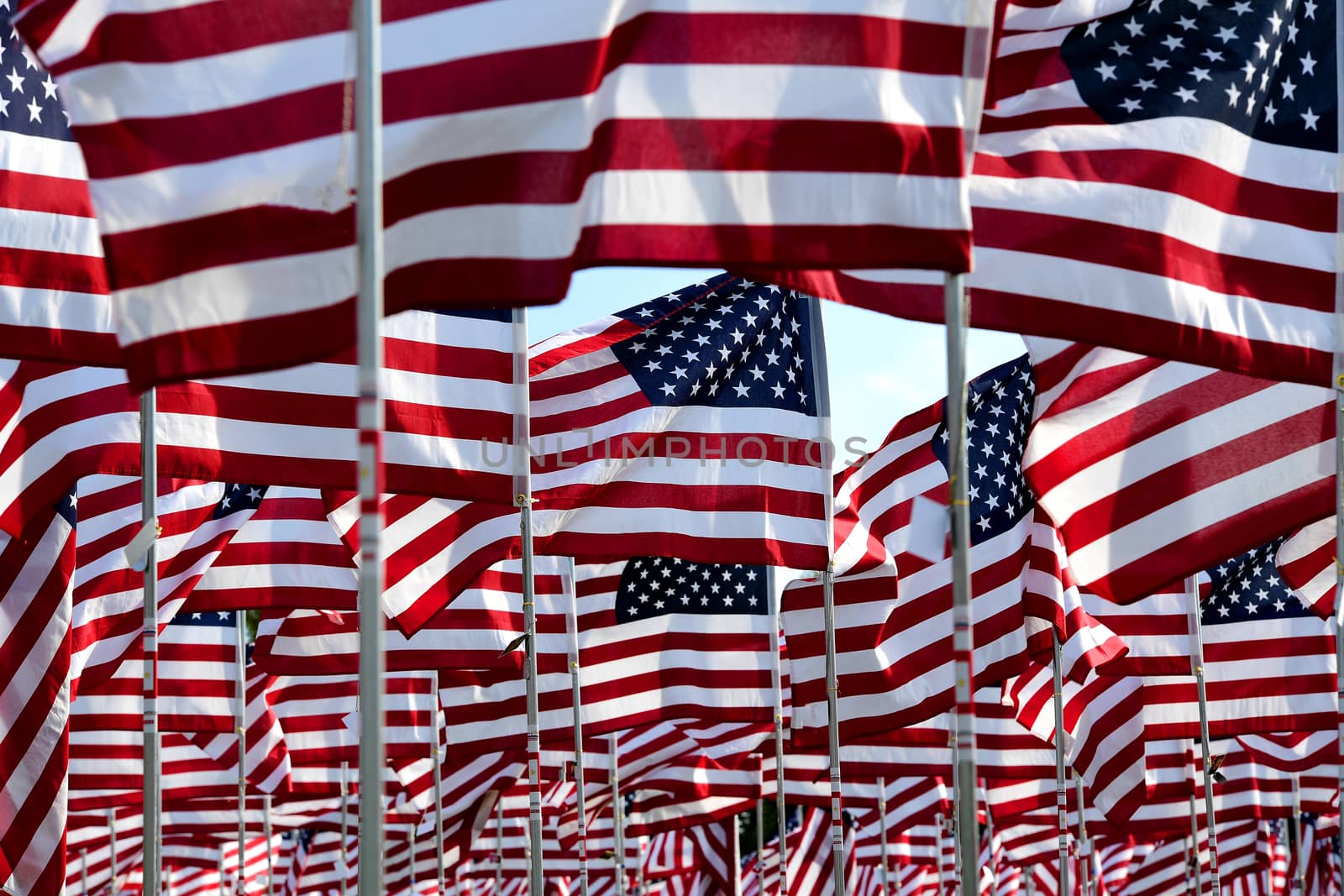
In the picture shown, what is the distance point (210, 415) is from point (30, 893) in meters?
4.16

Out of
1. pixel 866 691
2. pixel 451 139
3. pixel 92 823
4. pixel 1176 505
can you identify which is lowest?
pixel 92 823

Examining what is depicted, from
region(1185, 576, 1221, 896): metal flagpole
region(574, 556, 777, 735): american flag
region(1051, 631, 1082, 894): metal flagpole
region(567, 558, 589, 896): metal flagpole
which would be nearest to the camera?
region(567, 558, 589, 896): metal flagpole

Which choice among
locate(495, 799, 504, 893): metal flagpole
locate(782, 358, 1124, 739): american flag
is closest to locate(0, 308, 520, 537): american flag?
locate(782, 358, 1124, 739): american flag

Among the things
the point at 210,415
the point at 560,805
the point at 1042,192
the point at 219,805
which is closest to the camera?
the point at 1042,192

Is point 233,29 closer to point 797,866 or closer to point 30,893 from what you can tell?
point 30,893

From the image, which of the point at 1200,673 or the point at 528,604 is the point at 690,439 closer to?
the point at 528,604

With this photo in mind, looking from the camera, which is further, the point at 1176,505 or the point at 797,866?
the point at 797,866

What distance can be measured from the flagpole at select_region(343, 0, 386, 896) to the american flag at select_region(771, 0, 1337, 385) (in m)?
3.52

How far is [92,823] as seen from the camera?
43.7 metres

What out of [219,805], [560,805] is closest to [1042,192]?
[560,805]

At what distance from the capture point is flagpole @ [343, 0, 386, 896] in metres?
6.84

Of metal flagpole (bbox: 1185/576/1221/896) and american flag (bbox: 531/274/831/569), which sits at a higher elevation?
american flag (bbox: 531/274/831/569)

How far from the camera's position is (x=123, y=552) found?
18328 mm

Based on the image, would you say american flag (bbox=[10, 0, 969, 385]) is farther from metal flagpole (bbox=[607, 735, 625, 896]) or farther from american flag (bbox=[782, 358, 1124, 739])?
metal flagpole (bbox=[607, 735, 625, 896])
